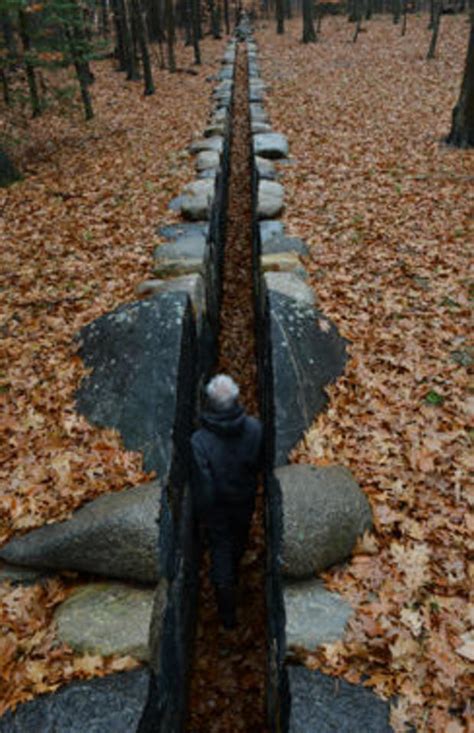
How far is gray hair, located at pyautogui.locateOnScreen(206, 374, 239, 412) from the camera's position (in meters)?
4.24

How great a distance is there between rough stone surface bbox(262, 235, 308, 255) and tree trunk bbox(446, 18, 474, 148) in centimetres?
561

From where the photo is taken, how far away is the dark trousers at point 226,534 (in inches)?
188

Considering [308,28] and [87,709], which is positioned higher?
[308,28]

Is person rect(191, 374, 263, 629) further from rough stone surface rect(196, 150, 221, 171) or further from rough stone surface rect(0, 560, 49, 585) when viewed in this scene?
rough stone surface rect(196, 150, 221, 171)

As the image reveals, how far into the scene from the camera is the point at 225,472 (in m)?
4.52

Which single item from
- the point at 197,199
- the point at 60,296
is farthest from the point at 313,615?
the point at 197,199

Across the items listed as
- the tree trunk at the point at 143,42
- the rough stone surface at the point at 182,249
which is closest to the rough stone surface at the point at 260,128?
the tree trunk at the point at 143,42

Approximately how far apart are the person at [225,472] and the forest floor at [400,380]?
2.48ft

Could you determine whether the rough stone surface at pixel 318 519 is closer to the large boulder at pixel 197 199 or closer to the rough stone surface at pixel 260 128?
the large boulder at pixel 197 199

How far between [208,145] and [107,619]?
12146mm

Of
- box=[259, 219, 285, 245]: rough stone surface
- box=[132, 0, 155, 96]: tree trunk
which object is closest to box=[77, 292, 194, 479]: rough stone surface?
box=[259, 219, 285, 245]: rough stone surface

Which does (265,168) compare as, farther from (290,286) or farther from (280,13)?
(280,13)

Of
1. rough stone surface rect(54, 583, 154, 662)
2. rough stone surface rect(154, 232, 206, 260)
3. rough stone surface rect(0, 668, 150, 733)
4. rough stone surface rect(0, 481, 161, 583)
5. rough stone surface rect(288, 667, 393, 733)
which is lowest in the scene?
rough stone surface rect(288, 667, 393, 733)

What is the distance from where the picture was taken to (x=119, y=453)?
5.16 meters
